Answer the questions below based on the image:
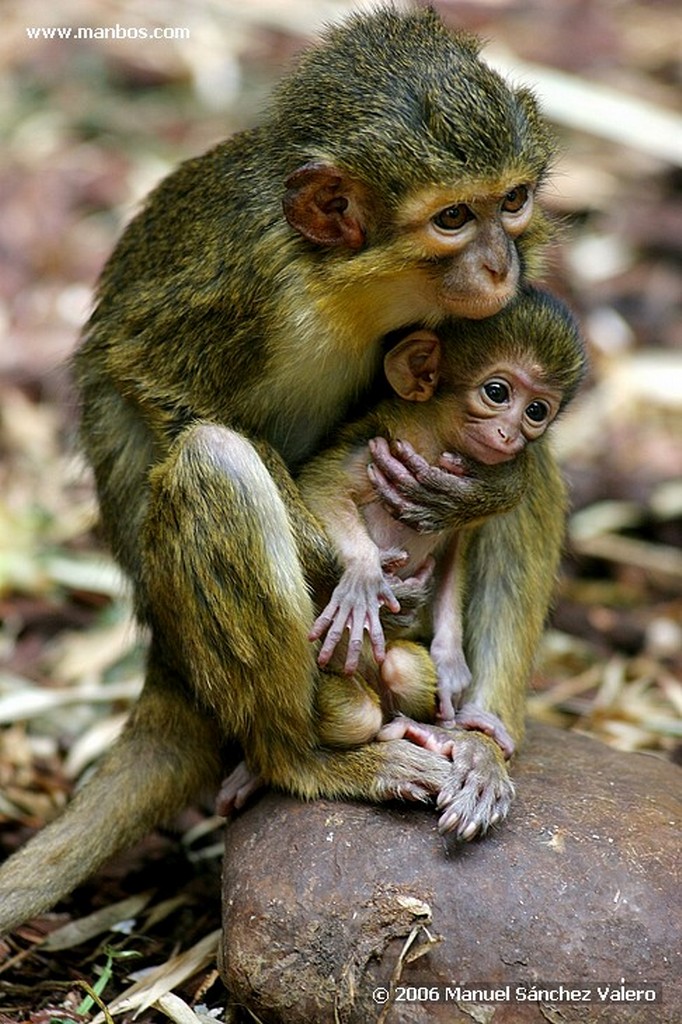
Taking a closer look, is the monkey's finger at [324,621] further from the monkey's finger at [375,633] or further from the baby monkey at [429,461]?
the monkey's finger at [375,633]

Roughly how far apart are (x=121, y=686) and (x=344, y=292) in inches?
134

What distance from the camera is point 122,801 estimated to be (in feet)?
21.0

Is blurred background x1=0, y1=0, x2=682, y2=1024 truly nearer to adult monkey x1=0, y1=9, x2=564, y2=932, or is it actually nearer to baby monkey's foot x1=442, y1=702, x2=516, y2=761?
adult monkey x1=0, y1=9, x2=564, y2=932

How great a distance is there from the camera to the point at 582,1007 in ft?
17.2

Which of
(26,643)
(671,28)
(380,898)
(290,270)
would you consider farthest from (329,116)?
(671,28)

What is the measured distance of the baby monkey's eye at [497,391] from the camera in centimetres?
609

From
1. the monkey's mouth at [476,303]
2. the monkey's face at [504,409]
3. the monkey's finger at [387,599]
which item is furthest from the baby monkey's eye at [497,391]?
the monkey's finger at [387,599]

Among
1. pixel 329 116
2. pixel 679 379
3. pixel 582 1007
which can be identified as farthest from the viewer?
pixel 679 379

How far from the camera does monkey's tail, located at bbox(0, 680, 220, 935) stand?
20.2 feet

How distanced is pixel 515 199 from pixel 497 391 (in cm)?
74

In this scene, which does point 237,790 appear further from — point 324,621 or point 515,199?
point 515,199

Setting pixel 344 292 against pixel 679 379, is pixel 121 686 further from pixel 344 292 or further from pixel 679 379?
pixel 679 379

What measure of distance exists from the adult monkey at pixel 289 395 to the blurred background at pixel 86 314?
73 centimetres

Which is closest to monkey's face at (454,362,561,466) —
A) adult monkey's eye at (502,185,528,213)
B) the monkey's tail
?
adult monkey's eye at (502,185,528,213)
